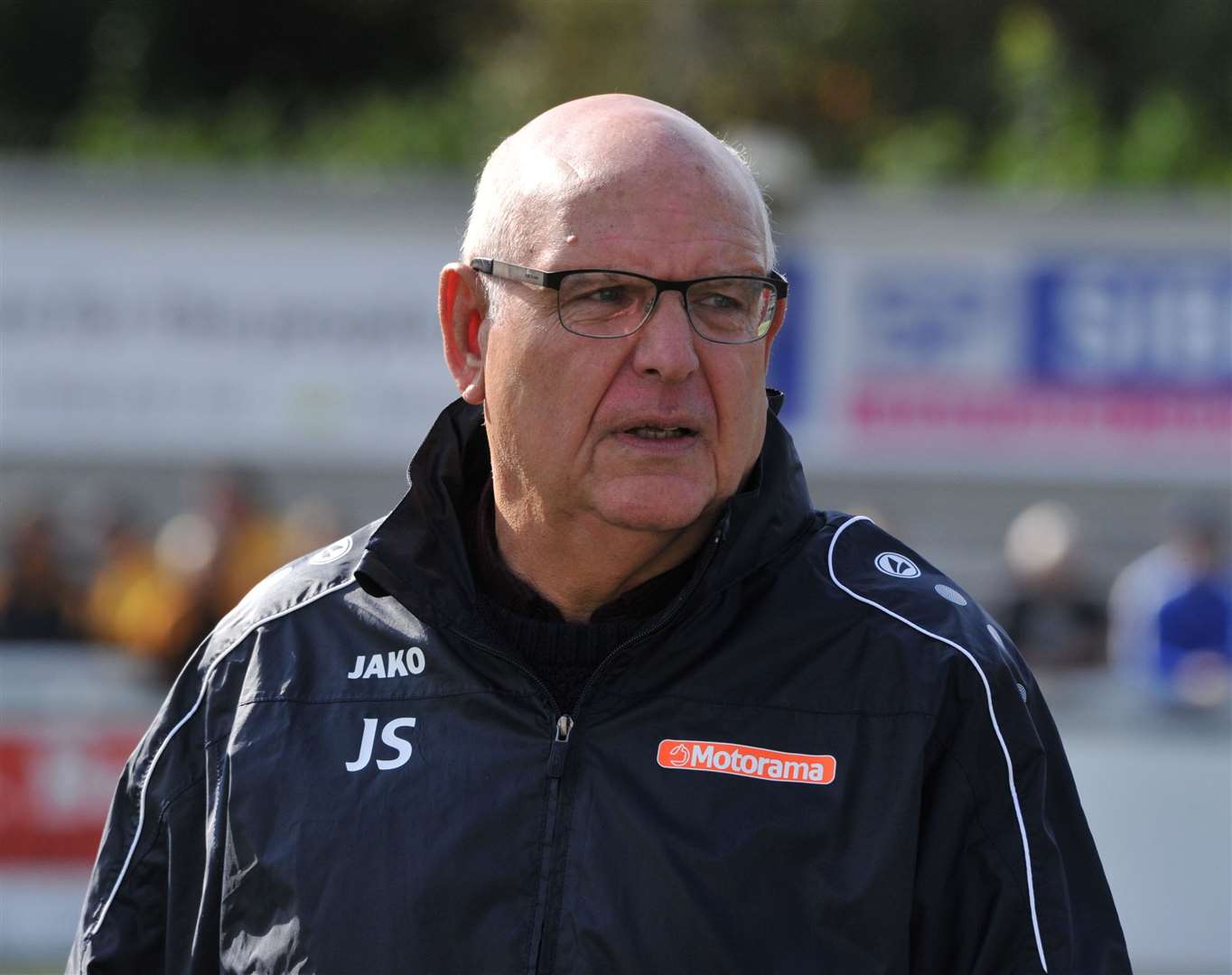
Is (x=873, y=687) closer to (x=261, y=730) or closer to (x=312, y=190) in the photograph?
(x=261, y=730)

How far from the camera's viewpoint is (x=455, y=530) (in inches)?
103

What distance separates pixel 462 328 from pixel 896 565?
69cm

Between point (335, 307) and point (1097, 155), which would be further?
point (1097, 155)

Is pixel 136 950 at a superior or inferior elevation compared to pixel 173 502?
inferior

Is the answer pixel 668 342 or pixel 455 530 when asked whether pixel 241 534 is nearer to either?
pixel 455 530

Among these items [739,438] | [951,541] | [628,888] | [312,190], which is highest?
[312,190]

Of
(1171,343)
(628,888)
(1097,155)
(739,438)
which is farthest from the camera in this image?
(1097,155)

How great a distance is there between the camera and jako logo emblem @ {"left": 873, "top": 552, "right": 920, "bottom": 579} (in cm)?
248

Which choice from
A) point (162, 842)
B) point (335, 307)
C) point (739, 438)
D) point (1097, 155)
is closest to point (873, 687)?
point (739, 438)

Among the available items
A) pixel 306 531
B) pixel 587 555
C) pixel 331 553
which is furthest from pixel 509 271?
pixel 306 531

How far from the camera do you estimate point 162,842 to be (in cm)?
257

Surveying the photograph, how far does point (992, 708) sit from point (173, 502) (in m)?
11.9

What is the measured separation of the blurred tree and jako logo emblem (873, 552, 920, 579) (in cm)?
1788

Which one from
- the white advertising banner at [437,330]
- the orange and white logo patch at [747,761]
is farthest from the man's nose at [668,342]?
the white advertising banner at [437,330]
